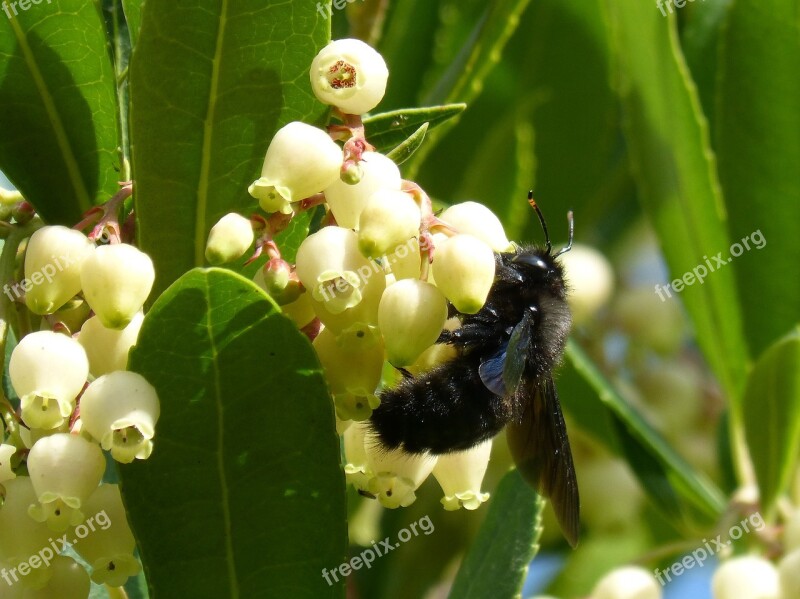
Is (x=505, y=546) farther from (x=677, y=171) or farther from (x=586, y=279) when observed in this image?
(x=586, y=279)

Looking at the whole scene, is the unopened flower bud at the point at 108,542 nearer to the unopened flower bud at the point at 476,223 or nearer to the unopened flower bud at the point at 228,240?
the unopened flower bud at the point at 228,240

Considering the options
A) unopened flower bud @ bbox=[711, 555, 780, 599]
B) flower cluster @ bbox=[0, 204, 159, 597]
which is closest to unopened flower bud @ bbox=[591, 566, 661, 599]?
unopened flower bud @ bbox=[711, 555, 780, 599]

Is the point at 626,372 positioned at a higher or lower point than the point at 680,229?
lower

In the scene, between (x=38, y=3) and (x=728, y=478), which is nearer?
(x=38, y=3)

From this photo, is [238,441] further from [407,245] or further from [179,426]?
[407,245]

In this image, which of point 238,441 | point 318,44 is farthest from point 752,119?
point 238,441

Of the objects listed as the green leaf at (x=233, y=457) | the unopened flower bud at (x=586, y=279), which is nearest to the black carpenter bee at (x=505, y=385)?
the green leaf at (x=233, y=457)
